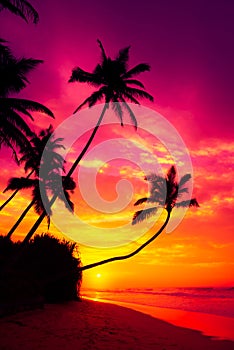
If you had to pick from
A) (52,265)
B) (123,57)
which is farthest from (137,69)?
(52,265)

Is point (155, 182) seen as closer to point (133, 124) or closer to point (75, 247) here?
point (133, 124)

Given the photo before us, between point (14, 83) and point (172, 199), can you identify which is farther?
point (172, 199)

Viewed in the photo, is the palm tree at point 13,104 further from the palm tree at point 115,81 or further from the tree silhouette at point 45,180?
the tree silhouette at point 45,180

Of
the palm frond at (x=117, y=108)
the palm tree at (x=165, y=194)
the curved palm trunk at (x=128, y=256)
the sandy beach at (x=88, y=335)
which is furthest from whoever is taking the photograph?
the palm tree at (x=165, y=194)

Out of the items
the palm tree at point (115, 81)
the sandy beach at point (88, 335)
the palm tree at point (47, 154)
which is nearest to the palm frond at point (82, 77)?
the palm tree at point (115, 81)

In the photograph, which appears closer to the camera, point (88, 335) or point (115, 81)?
point (88, 335)

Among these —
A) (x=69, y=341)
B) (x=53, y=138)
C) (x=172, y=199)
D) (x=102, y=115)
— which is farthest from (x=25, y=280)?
(x=53, y=138)

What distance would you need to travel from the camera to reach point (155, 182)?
29891mm

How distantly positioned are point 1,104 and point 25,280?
812 centimetres

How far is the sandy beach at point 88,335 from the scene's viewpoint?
8.40 meters

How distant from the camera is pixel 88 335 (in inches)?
380

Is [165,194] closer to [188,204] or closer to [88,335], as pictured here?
[188,204]

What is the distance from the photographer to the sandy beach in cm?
840

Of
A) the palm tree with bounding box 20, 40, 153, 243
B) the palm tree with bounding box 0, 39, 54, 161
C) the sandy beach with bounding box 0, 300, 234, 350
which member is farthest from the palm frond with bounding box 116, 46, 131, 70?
the sandy beach with bounding box 0, 300, 234, 350
